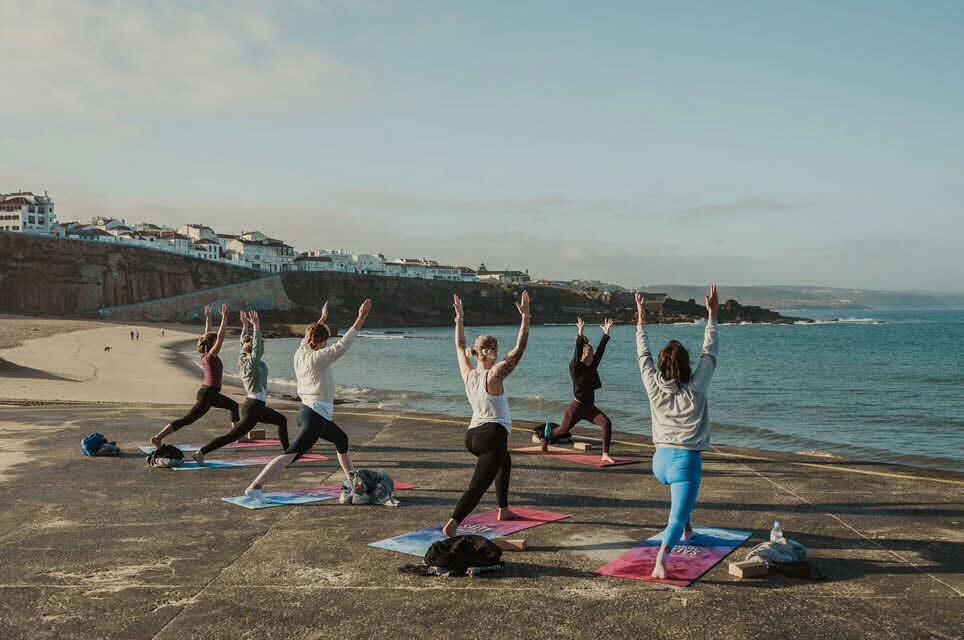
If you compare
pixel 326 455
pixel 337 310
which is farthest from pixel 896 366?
pixel 337 310

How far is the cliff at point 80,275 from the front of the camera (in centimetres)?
9656

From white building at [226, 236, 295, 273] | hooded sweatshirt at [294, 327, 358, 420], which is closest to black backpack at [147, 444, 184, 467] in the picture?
hooded sweatshirt at [294, 327, 358, 420]

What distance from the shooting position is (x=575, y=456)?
12.0 metres

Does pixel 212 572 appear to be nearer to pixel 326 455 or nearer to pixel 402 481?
pixel 402 481

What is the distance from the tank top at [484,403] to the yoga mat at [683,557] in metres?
1.61

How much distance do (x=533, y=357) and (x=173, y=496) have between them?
57980 millimetres

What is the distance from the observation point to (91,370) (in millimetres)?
36906

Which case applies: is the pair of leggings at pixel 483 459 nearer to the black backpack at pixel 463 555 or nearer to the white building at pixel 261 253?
the black backpack at pixel 463 555

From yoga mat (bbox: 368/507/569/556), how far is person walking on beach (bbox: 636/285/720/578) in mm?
1959

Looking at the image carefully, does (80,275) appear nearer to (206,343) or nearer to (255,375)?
(206,343)

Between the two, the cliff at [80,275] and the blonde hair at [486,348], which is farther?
the cliff at [80,275]

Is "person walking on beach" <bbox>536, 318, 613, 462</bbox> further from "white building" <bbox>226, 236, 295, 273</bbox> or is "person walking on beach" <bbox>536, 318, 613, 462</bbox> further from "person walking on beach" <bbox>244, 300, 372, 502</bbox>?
"white building" <bbox>226, 236, 295, 273</bbox>

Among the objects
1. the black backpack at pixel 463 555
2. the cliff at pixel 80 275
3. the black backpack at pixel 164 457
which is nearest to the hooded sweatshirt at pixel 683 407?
the black backpack at pixel 463 555

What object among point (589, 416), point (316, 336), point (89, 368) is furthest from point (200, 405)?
point (89, 368)
